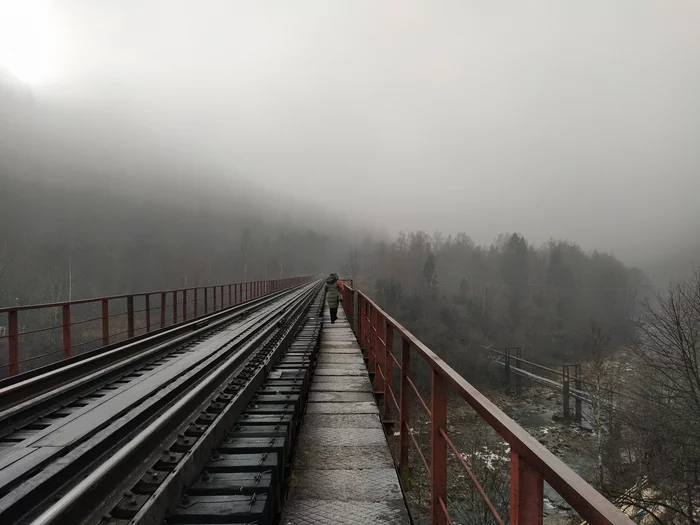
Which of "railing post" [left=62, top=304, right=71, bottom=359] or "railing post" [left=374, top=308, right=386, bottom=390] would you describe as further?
"railing post" [left=62, top=304, right=71, bottom=359]

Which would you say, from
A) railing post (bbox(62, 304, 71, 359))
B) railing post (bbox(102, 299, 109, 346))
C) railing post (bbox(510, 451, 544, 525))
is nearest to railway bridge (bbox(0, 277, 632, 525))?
railing post (bbox(510, 451, 544, 525))

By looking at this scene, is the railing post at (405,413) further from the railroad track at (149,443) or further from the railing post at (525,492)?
the railing post at (525,492)

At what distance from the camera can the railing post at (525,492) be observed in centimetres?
135

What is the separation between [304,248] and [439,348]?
80645mm

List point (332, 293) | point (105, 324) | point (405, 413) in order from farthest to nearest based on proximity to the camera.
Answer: point (332, 293) → point (105, 324) → point (405, 413)

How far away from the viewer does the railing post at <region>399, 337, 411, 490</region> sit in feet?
12.2

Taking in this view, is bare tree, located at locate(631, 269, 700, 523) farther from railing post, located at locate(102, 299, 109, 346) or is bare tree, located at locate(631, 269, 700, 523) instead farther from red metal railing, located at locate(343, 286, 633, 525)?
railing post, located at locate(102, 299, 109, 346)

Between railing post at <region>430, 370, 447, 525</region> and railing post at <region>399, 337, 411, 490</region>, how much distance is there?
3.19ft

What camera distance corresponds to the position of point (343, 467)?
3564 mm

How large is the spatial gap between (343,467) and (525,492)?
2529 millimetres

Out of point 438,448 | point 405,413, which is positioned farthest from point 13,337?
point 438,448

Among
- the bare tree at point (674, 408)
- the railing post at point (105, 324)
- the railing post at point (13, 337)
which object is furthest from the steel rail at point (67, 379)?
the bare tree at point (674, 408)

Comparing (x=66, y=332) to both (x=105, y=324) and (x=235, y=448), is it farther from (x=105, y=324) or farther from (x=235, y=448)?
(x=235, y=448)

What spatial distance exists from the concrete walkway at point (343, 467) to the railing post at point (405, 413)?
22 centimetres
